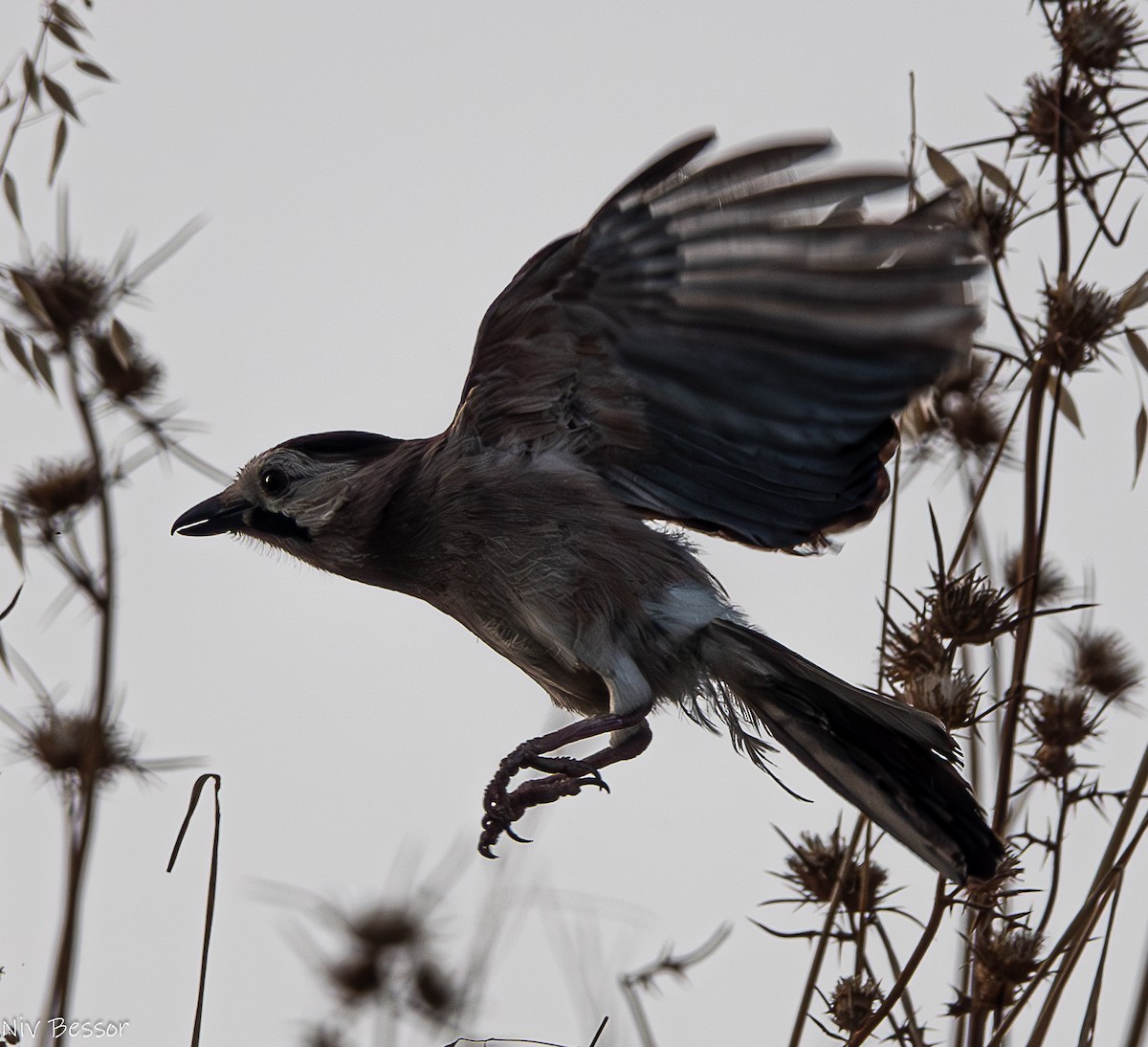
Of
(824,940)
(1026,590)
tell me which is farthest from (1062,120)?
(824,940)

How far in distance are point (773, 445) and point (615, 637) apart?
0.46m

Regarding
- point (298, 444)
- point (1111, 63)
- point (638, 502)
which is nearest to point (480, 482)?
point (638, 502)

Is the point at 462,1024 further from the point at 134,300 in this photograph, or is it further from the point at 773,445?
the point at 134,300

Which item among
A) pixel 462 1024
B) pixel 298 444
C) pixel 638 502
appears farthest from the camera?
pixel 298 444

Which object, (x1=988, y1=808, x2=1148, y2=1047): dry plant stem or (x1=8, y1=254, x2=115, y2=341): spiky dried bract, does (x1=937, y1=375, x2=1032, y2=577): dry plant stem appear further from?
(x1=8, y1=254, x2=115, y2=341): spiky dried bract

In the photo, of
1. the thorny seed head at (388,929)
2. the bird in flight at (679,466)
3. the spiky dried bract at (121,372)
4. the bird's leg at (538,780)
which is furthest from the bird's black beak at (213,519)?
the thorny seed head at (388,929)

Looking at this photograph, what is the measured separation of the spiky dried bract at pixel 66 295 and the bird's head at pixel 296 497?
1.95 ft

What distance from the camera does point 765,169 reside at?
2469 millimetres

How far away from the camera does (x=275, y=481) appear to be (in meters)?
3.46

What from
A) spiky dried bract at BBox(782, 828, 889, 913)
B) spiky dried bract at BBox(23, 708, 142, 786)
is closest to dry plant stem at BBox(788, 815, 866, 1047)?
spiky dried bract at BBox(782, 828, 889, 913)

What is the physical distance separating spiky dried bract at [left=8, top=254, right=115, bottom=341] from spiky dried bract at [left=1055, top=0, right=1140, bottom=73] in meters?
1.76

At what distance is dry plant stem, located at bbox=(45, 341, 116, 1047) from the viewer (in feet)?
7.23

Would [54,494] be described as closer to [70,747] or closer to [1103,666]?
[70,747]

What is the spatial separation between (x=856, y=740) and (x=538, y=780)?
1.98ft
